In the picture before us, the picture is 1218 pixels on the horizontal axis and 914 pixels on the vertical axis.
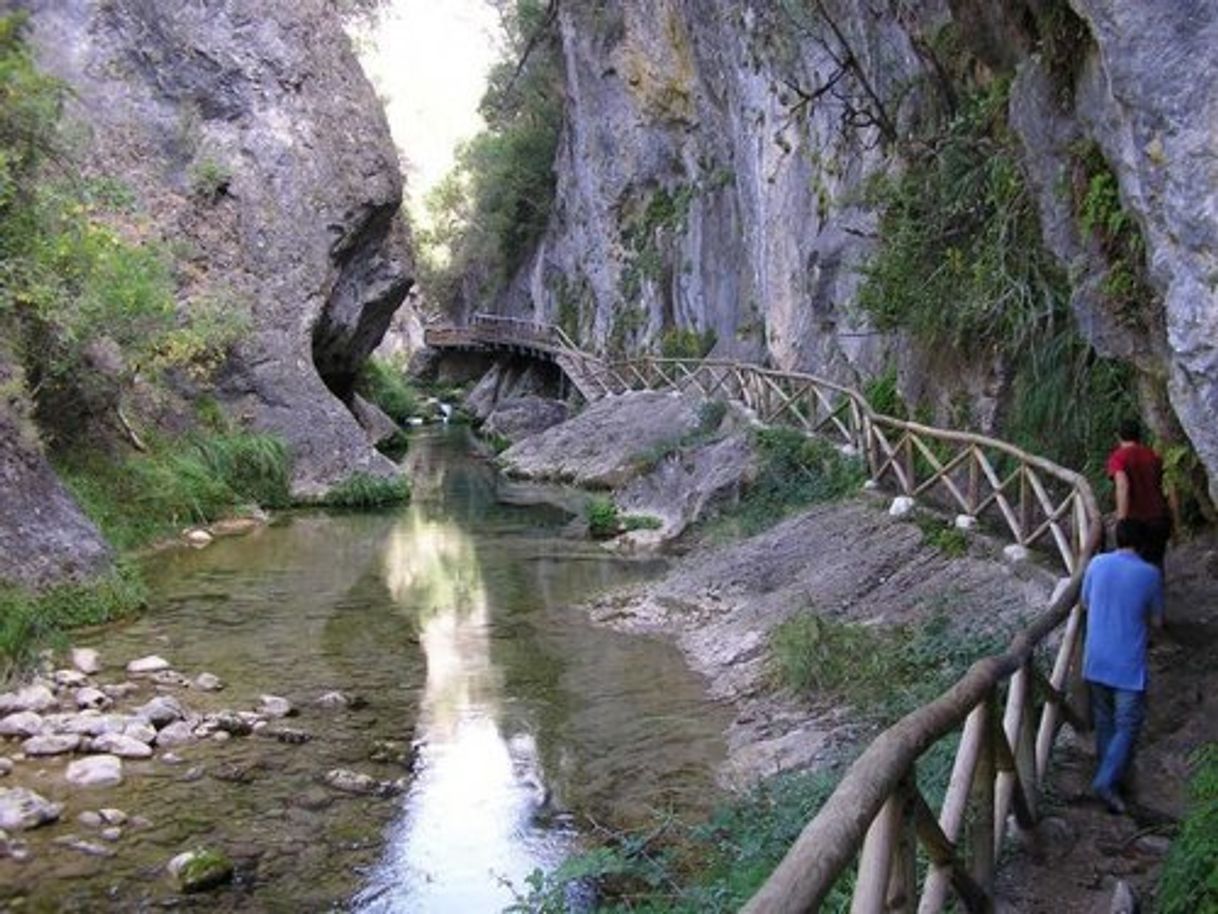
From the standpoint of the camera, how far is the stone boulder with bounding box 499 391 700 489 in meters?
24.4


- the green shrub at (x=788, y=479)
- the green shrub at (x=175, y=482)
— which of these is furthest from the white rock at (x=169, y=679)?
the green shrub at (x=788, y=479)

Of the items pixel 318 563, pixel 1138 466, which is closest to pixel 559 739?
pixel 1138 466

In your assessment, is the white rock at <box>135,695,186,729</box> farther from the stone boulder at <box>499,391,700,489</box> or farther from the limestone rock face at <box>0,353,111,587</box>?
the stone boulder at <box>499,391,700,489</box>

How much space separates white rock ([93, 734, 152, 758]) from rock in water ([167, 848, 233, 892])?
2.15 metres

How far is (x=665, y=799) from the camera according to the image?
8.56 metres

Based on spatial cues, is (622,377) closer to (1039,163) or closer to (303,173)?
(303,173)

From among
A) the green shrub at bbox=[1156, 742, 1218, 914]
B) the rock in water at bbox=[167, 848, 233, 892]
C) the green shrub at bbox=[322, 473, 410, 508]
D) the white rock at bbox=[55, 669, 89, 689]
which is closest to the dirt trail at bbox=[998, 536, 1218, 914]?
the green shrub at bbox=[1156, 742, 1218, 914]

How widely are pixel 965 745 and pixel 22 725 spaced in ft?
26.2

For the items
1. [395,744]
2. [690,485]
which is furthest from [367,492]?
[395,744]

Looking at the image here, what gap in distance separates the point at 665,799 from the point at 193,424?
737 inches

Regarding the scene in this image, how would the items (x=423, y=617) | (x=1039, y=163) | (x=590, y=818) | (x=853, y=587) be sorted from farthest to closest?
1. (x=423, y=617)
2. (x=853, y=587)
3. (x=1039, y=163)
4. (x=590, y=818)

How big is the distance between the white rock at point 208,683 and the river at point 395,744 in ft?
0.64

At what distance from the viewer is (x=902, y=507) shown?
1321cm

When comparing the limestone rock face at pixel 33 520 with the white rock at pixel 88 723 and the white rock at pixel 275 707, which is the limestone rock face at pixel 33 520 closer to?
the white rock at pixel 88 723
